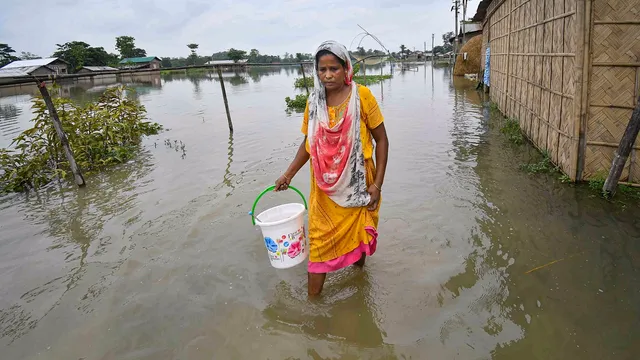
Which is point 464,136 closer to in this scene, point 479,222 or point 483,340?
point 479,222

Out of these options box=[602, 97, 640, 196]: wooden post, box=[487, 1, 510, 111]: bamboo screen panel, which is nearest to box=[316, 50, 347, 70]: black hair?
box=[602, 97, 640, 196]: wooden post

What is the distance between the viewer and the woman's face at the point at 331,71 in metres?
2.30

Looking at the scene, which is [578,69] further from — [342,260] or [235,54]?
[235,54]

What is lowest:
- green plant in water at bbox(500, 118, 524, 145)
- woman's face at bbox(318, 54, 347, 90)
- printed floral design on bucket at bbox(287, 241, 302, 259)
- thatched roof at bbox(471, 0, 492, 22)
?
green plant in water at bbox(500, 118, 524, 145)

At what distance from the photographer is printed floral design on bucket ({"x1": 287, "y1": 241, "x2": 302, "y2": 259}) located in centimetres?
269

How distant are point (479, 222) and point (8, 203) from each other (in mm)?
5865

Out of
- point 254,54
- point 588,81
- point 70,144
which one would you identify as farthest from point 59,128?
point 254,54

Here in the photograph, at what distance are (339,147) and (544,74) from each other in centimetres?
454

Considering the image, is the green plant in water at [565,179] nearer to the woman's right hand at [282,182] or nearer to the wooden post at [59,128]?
the woman's right hand at [282,182]

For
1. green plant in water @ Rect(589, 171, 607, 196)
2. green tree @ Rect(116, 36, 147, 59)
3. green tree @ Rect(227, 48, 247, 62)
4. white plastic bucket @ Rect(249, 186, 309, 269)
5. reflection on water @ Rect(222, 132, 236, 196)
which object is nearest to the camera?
white plastic bucket @ Rect(249, 186, 309, 269)

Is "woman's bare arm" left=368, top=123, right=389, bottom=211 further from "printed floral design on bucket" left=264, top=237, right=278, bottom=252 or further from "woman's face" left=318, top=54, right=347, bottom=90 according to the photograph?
"printed floral design on bucket" left=264, top=237, right=278, bottom=252

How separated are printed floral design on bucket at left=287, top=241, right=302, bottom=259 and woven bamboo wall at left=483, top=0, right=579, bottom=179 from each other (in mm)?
3403

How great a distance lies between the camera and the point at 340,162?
94.4 inches

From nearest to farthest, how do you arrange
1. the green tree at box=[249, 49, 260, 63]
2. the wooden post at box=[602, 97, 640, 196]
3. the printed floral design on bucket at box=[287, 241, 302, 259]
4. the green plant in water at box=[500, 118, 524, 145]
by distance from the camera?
the printed floral design on bucket at box=[287, 241, 302, 259]
the wooden post at box=[602, 97, 640, 196]
the green plant in water at box=[500, 118, 524, 145]
the green tree at box=[249, 49, 260, 63]
